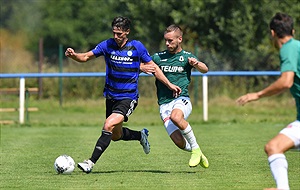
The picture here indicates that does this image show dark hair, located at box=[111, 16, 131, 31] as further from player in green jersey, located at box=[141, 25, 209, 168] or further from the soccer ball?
the soccer ball

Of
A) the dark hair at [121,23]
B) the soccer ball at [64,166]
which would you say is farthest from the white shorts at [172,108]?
the soccer ball at [64,166]

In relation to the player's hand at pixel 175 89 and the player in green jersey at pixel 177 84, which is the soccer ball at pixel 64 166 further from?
the player's hand at pixel 175 89

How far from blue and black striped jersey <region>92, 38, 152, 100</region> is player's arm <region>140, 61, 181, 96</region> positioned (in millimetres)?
81

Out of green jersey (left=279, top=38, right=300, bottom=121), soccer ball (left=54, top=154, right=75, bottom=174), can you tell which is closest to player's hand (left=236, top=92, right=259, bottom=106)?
green jersey (left=279, top=38, right=300, bottom=121)

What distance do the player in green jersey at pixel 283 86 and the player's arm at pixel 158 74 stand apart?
270cm

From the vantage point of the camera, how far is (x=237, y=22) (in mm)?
27297

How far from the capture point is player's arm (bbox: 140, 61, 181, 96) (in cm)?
972

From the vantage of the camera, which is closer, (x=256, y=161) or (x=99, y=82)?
(x=256, y=161)

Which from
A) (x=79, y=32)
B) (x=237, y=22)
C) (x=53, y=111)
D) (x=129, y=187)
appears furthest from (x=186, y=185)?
(x=79, y=32)

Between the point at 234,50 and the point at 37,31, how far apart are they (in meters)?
24.9

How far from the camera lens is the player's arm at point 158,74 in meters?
9.72

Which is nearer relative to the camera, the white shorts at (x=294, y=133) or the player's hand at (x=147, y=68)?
the white shorts at (x=294, y=133)

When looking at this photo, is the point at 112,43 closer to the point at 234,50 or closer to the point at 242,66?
the point at 242,66

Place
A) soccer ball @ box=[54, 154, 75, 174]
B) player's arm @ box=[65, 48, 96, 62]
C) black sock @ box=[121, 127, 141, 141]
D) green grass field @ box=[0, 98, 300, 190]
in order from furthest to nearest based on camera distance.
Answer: black sock @ box=[121, 127, 141, 141]
player's arm @ box=[65, 48, 96, 62]
soccer ball @ box=[54, 154, 75, 174]
green grass field @ box=[0, 98, 300, 190]
